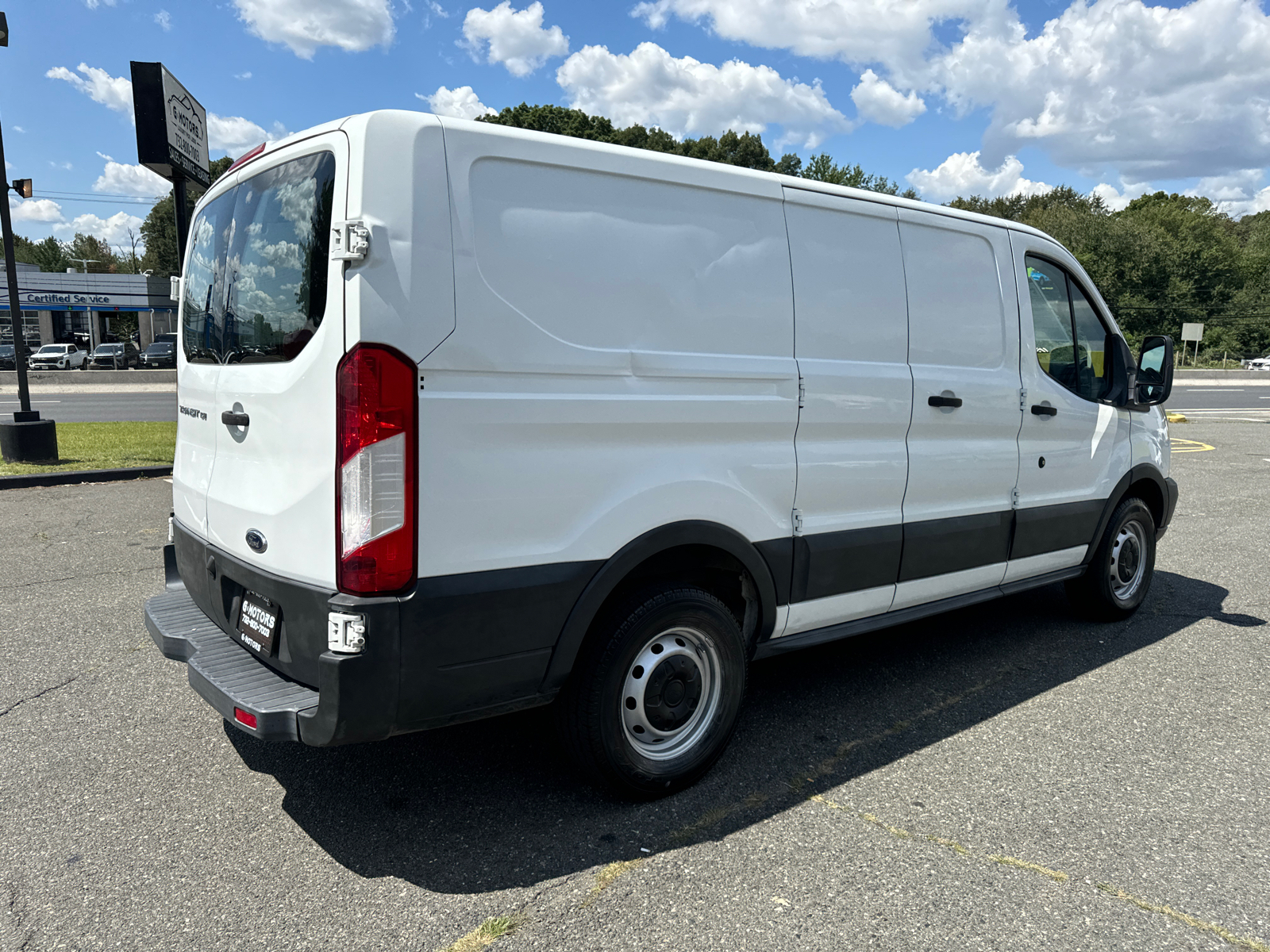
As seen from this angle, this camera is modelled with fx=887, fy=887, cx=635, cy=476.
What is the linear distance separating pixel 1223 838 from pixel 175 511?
424 cm

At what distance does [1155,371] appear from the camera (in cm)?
527

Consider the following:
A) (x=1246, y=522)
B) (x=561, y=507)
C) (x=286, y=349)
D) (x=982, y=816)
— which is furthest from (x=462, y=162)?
(x=1246, y=522)

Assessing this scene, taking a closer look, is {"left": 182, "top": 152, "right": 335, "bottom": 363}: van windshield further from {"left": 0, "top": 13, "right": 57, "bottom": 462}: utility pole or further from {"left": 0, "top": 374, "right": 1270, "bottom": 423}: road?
{"left": 0, "top": 374, "right": 1270, "bottom": 423}: road

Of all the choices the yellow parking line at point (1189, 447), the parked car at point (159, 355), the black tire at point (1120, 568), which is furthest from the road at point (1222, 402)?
the parked car at point (159, 355)

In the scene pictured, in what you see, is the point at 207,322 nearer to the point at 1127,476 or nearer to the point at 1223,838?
the point at 1223,838

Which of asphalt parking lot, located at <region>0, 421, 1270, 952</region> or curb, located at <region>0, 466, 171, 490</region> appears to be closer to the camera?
asphalt parking lot, located at <region>0, 421, 1270, 952</region>

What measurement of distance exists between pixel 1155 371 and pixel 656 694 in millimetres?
3902

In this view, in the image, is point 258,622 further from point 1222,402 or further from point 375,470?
point 1222,402

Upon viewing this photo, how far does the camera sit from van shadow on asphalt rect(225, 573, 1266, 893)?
2.92 meters

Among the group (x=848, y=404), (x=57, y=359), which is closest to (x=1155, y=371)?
(x=848, y=404)

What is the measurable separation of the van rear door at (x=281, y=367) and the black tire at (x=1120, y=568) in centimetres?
448

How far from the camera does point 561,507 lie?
287 cm

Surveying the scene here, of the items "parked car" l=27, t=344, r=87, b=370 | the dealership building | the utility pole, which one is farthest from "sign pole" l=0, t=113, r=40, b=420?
the dealership building

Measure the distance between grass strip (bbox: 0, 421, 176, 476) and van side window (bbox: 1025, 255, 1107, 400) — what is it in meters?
9.85
